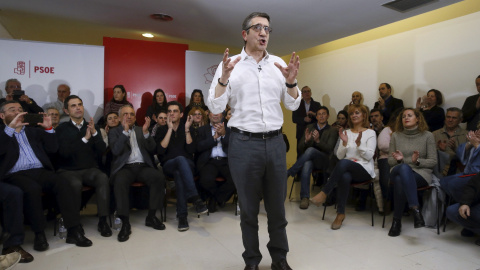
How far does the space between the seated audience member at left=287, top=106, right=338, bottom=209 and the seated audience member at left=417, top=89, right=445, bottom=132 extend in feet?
4.06

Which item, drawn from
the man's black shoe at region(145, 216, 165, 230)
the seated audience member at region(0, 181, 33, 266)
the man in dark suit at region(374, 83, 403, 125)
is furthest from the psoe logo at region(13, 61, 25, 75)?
the man in dark suit at region(374, 83, 403, 125)

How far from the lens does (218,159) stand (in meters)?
3.99

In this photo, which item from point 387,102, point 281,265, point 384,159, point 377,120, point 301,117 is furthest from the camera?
point 301,117

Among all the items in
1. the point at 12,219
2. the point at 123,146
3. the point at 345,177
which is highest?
the point at 123,146

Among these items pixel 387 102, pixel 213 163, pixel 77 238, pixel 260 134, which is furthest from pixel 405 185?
pixel 77 238

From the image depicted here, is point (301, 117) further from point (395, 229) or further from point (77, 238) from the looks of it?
point (77, 238)

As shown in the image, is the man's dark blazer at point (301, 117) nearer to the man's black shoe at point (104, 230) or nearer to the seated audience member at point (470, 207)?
the seated audience member at point (470, 207)

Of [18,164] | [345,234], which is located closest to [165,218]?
[18,164]

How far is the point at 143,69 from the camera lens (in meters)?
5.53

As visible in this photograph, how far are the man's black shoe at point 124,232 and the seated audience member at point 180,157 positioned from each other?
0.49 meters

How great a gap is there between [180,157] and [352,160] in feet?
6.21

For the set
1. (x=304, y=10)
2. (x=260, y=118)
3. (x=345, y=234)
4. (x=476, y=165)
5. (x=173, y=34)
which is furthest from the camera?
(x=173, y=34)

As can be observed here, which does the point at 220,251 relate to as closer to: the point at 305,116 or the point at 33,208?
the point at 33,208

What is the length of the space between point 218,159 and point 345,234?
63.9 inches
